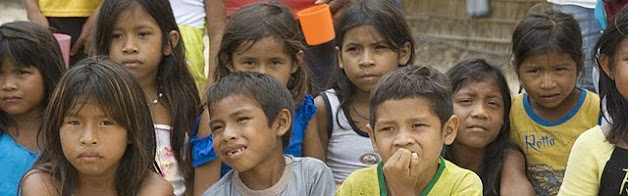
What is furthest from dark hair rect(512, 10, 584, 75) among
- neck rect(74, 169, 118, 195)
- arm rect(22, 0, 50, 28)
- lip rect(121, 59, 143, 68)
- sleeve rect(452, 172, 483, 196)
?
arm rect(22, 0, 50, 28)

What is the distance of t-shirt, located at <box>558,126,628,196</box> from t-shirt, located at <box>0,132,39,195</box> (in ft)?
5.89

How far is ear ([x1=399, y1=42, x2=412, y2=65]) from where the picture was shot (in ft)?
14.3

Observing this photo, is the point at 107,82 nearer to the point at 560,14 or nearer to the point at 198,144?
the point at 198,144

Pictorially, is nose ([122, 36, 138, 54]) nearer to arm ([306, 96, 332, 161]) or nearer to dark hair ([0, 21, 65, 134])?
dark hair ([0, 21, 65, 134])

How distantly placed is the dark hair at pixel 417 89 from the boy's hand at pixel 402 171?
0.58 feet

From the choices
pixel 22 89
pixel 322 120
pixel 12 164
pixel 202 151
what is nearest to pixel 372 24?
pixel 322 120

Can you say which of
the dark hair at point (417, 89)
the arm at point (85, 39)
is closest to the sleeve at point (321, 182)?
the dark hair at point (417, 89)

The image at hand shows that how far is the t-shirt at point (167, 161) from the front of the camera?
13.4ft

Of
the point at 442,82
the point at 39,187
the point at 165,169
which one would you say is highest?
the point at 442,82

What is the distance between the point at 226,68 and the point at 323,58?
0.79 meters

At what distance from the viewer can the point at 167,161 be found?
4.12 metres

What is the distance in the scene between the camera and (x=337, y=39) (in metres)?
4.43

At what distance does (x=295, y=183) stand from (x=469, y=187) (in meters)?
0.59

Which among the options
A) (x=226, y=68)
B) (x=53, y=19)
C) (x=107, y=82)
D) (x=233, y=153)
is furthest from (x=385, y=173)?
(x=53, y=19)
